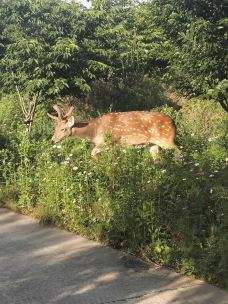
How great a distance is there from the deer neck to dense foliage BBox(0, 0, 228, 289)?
19 centimetres

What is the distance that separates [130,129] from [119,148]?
3.39 meters

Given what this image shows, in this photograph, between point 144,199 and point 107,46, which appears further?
point 107,46

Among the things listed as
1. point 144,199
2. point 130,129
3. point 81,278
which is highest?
point 130,129

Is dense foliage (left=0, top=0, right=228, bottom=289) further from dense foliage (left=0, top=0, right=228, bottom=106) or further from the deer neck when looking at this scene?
the deer neck

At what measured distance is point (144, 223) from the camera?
5488 mm

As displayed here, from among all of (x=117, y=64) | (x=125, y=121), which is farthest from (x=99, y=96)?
(x=125, y=121)

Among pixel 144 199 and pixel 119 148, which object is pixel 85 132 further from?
pixel 144 199

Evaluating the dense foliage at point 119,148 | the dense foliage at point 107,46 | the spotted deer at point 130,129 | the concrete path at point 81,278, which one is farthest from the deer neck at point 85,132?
the concrete path at point 81,278

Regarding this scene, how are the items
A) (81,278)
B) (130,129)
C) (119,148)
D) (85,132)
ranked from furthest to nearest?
1. (85,132)
2. (130,129)
3. (119,148)
4. (81,278)

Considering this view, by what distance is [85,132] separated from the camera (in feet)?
34.2

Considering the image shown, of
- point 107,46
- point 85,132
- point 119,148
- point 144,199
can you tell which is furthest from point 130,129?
point 107,46

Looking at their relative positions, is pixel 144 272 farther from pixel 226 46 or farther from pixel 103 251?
pixel 226 46

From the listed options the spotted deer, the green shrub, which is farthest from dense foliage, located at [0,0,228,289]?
the spotted deer

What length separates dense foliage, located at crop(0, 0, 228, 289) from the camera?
5.22 metres
